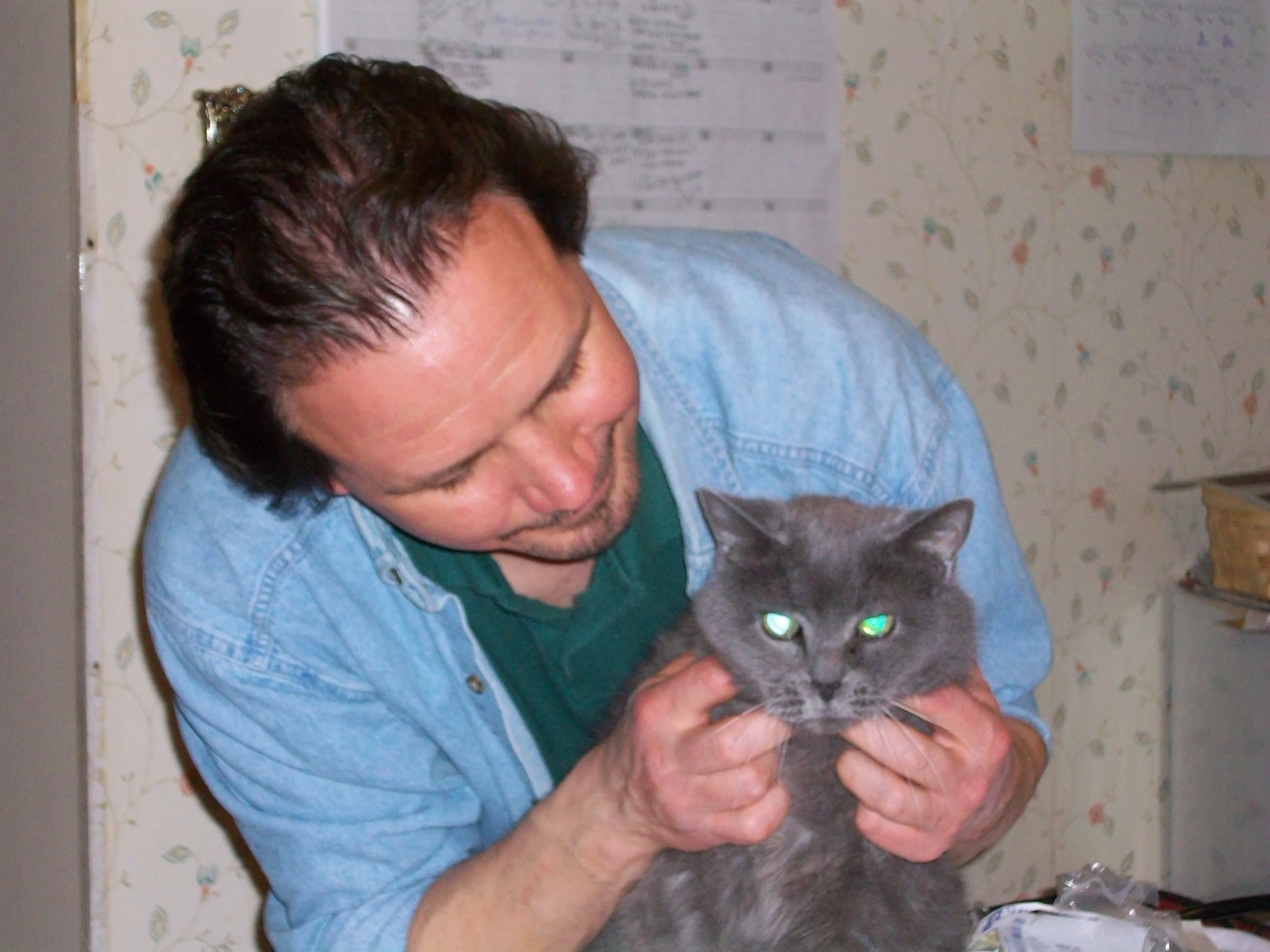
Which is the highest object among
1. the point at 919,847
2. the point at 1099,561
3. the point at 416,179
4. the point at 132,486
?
the point at 416,179

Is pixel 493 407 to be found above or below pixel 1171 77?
below

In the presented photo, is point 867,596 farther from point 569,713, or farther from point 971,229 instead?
point 971,229

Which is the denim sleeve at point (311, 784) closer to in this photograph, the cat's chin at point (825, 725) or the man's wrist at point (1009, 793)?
the cat's chin at point (825, 725)

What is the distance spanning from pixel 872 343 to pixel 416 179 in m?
0.56

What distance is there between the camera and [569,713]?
4.34 ft

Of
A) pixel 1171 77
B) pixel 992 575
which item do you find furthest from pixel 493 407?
pixel 1171 77

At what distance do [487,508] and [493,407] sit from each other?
120 millimetres

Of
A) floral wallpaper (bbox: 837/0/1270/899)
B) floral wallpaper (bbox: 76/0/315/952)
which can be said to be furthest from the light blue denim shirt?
floral wallpaper (bbox: 837/0/1270/899)

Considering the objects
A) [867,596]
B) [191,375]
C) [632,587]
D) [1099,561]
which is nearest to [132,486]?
[191,375]

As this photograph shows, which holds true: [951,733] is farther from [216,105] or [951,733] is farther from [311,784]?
[216,105]

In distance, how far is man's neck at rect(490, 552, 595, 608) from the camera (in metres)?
1.27

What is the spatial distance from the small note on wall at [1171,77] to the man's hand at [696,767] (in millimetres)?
1878

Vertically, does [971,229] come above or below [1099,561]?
above

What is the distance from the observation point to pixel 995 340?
2443 millimetres
